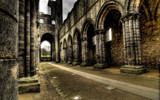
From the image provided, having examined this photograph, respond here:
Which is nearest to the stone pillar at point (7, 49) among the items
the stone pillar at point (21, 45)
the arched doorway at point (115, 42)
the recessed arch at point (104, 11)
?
the stone pillar at point (21, 45)

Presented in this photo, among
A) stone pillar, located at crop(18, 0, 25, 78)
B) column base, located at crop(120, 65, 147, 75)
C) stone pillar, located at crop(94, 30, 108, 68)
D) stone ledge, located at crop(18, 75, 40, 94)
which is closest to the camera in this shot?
stone ledge, located at crop(18, 75, 40, 94)

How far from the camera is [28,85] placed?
2629 mm

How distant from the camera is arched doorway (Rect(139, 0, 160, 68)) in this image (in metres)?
7.26

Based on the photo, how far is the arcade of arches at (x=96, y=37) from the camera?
2.56 feet

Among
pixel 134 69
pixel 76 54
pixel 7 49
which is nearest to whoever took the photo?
pixel 7 49

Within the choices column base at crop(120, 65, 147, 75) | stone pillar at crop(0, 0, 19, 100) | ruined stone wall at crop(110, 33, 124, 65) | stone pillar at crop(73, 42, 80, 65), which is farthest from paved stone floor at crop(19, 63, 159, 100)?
stone pillar at crop(73, 42, 80, 65)

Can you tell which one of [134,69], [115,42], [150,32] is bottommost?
[134,69]

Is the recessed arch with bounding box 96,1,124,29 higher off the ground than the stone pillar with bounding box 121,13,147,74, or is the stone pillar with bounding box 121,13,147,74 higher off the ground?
the recessed arch with bounding box 96,1,124,29

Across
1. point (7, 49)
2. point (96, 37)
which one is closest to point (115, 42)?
point (96, 37)

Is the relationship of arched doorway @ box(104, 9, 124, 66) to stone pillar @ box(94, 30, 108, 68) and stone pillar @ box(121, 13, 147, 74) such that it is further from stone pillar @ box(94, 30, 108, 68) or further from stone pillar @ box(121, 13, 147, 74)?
stone pillar @ box(121, 13, 147, 74)

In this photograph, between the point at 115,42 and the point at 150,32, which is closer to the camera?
the point at 150,32

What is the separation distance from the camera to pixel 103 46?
320 inches

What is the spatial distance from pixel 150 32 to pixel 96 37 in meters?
4.61

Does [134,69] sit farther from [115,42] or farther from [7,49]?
[115,42]
